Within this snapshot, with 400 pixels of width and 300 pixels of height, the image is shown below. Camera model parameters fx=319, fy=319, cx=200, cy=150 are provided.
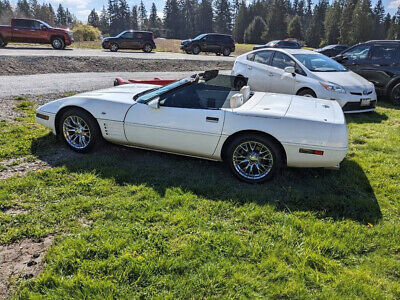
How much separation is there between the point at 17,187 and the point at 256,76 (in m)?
6.31

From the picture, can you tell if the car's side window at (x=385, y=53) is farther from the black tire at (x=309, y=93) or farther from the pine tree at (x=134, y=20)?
the pine tree at (x=134, y=20)

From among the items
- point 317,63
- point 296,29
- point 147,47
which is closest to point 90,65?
point 147,47

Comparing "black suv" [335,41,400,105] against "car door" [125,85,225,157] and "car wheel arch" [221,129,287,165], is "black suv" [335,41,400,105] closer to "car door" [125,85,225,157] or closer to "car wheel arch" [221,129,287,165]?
"car wheel arch" [221,129,287,165]

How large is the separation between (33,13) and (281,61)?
10490 cm

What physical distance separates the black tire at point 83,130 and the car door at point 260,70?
4.86 metres

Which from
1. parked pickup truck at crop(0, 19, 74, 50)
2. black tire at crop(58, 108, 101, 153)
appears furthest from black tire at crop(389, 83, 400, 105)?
parked pickup truck at crop(0, 19, 74, 50)

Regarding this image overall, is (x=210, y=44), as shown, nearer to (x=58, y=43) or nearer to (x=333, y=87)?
(x=58, y=43)

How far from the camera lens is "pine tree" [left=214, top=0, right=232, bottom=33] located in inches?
3802

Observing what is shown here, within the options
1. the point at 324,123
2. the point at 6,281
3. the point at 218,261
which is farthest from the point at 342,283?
the point at 6,281

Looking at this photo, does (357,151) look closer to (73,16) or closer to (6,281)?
(6,281)

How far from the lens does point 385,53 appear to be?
903 centimetres

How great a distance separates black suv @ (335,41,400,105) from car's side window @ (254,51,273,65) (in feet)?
10.4

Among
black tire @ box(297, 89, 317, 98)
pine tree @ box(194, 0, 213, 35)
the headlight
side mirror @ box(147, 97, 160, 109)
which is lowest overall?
black tire @ box(297, 89, 317, 98)

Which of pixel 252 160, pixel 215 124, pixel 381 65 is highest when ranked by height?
pixel 381 65
